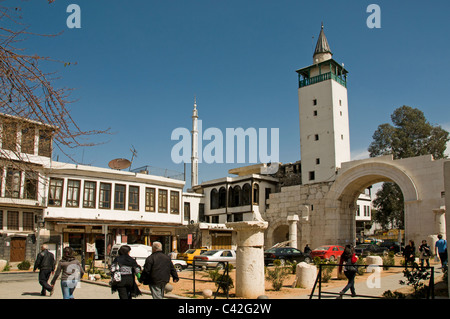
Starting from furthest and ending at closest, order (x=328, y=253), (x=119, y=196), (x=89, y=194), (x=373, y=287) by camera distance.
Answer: (x=119, y=196) < (x=89, y=194) < (x=328, y=253) < (x=373, y=287)

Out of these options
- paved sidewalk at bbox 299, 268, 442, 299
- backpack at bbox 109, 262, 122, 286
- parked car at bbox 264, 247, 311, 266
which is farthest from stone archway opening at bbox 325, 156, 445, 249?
backpack at bbox 109, 262, 122, 286

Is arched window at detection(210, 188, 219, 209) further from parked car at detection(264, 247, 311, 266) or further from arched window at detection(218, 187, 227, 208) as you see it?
parked car at detection(264, 247, 311, 266)

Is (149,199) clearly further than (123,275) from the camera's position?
Yes

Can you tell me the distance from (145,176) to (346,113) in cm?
2002

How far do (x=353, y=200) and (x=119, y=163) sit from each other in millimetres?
21537

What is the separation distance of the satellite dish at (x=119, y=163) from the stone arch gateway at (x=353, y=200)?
1502 cm

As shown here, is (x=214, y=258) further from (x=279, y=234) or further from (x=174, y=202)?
(x=279, y=234)

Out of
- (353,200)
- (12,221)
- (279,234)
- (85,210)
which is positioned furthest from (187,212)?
(12,221)

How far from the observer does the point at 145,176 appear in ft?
111

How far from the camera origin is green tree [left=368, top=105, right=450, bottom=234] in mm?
44312

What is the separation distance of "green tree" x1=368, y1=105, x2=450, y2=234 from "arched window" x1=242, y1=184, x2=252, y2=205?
1641 cm

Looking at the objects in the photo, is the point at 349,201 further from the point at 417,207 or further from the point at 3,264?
the point at 3,264

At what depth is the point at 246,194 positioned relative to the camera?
133ft
